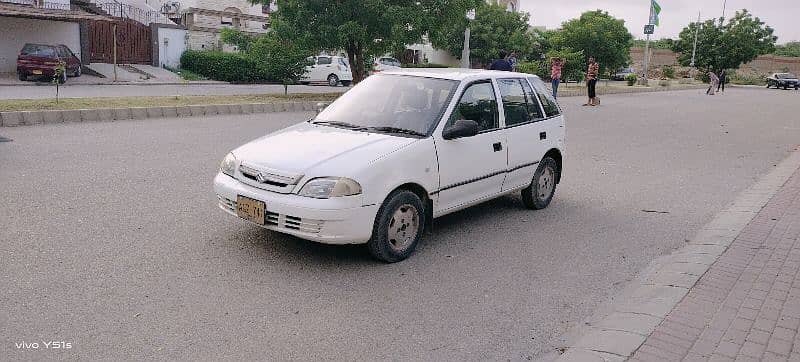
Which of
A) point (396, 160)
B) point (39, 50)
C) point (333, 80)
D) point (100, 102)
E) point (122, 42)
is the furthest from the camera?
point (122, 42)

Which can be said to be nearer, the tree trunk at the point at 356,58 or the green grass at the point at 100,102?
the green grass at the point at 100,102

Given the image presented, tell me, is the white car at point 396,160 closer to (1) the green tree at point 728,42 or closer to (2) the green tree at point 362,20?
(2) the green tree at point 362,20

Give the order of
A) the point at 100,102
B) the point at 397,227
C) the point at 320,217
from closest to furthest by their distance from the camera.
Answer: the point at 320,217, the point at 397,227, the point at 100,102

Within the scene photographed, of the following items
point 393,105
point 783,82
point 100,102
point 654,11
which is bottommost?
point 100,102

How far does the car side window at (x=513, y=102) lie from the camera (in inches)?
248

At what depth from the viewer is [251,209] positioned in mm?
4840

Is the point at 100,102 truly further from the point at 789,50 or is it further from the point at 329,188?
the point at 789,50

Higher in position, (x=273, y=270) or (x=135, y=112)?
(x=135, y=112)

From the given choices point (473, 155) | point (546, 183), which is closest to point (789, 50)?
point (546, 183)

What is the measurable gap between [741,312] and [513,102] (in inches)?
120

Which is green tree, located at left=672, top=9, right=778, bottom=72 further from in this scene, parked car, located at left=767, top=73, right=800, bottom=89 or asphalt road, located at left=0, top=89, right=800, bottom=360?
asphalt road, located at left=0, top=89, right=800, bottom=360

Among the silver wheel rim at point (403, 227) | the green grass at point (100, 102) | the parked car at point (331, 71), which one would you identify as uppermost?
the parked car at point (331, 71)

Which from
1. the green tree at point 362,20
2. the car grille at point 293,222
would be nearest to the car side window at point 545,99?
the car grille at point 293,222

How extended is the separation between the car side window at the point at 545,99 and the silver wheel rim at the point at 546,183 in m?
0.62
